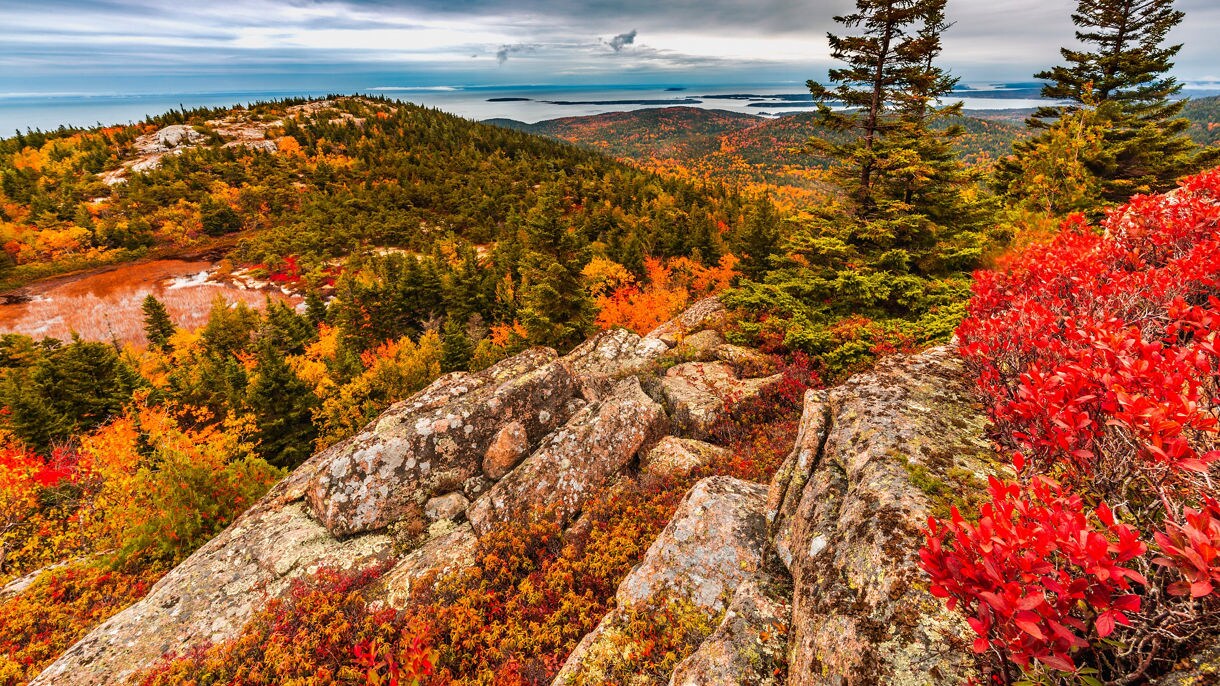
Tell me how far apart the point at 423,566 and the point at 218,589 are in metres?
4.89

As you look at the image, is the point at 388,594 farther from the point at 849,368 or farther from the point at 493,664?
the point at 849,368

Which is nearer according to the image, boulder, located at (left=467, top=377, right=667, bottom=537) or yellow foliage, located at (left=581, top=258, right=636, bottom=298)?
boulder, located at (left=467, top=377, right=667, bottom=537)

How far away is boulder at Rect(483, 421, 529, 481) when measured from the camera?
1254 cm

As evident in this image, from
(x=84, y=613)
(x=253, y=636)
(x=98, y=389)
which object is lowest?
(x=98, y=389)

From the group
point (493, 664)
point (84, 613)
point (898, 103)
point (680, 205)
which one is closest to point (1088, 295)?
point (493, 664)

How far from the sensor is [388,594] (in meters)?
9.44

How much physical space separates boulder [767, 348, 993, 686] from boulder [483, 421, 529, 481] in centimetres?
782

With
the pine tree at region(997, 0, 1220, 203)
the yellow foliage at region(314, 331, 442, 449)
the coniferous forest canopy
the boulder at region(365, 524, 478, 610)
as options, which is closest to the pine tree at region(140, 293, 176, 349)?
the coniferous forest canopy

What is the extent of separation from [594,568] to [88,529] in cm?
2654

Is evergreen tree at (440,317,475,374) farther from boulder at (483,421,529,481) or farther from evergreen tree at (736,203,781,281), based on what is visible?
boulder at (483,421,529,481)

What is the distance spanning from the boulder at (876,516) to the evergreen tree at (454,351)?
3146cm

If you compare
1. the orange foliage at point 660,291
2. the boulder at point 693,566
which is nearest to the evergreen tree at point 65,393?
the orange foliage at point 660,291

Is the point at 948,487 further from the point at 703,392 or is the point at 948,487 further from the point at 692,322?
the point at 692,322

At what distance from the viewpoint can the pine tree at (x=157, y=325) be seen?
161 ft
